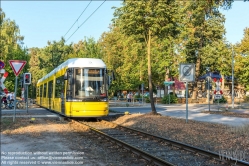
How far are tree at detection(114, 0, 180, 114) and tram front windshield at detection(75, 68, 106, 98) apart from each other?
4.93 metres

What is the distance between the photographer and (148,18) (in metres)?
21.6

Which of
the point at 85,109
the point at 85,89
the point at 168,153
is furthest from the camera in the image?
the point at 85,89

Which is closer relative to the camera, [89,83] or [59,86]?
[89,83]

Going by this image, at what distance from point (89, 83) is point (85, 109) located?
1.35 metres

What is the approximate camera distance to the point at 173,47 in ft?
169

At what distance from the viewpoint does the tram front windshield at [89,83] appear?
17906mm

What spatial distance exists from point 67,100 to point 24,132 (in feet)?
17.0

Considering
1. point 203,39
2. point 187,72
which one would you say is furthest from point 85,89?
point 203,39

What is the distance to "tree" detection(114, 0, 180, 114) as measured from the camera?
69.8 feet

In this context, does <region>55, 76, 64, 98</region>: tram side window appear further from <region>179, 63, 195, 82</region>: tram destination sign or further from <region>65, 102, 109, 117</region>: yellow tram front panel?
<region>179, 63, 195, 82</region>: tram destination sign

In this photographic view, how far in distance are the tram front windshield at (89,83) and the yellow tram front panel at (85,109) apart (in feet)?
1.35

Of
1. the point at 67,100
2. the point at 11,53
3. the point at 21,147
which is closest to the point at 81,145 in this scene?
the point at 21,147

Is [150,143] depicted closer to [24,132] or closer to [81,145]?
[81,145]

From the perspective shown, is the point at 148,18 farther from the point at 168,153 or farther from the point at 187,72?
the point at 168,153
